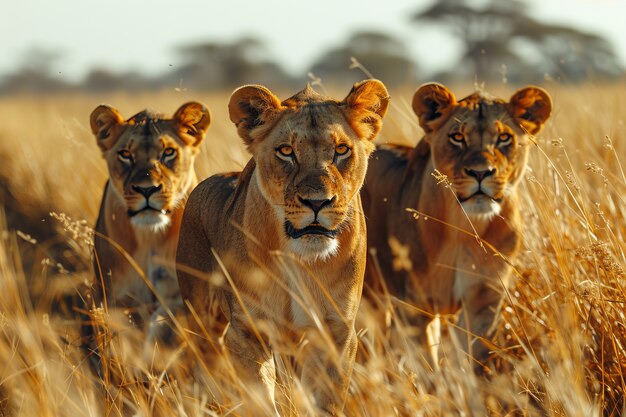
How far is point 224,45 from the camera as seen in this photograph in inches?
1358

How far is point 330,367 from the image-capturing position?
3.34m

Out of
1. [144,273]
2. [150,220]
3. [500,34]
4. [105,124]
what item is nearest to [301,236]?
[150,220]

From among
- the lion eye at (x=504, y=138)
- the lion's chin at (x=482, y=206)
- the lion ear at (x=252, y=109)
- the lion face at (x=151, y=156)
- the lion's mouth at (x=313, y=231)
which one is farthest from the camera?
the lion face at (x=151, y=156)

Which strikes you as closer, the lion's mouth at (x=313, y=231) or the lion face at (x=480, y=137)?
the lion's mouth at (x=313, y=231)

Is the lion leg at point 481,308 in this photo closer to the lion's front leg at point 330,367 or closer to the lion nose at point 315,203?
the lion's front leg at point 330,367

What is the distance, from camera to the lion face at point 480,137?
4.02 metres

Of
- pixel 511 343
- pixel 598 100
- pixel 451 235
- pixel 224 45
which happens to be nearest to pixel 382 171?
pixel 451 235

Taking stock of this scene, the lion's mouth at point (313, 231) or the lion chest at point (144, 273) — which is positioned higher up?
the lion's mouth at point (313, 231)

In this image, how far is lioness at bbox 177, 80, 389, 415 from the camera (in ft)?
10.4

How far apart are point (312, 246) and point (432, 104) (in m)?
1.54

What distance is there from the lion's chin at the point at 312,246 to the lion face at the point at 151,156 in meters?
1.17

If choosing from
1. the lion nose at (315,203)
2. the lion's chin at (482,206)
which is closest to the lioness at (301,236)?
the lion nose at (315,203)

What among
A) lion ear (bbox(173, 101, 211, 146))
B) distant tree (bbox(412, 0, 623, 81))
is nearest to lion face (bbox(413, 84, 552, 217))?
lion ear (bbox(173, 101, 211, 146))

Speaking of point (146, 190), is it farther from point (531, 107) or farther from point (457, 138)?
point (531, 107)
